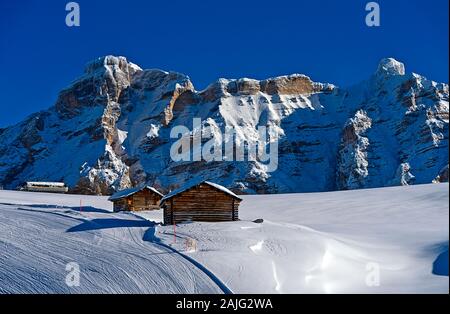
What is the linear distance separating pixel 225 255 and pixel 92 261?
15.1ft

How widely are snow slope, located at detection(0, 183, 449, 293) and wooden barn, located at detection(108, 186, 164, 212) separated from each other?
1168 centimetres

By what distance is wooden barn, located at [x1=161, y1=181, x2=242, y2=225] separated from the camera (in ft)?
96.4

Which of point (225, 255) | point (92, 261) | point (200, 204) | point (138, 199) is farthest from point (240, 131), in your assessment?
point (92, 261)

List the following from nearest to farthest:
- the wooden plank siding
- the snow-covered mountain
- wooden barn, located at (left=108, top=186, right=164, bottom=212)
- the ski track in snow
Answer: the ski track in snow → the wooden plank siding → wooden barn, located at (left=108, top=186, right=164, bottom=212) → the snow-covered mountain

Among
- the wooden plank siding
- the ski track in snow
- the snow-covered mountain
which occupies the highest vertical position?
the snow-covered mountain

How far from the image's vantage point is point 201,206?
97.5 ft

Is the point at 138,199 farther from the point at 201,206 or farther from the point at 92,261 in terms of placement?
the point at 92,261

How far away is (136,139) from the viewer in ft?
568

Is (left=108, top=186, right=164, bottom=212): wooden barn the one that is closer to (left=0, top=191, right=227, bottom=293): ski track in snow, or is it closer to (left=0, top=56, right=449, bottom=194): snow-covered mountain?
(left=0, top=191, right=227, bottom=293): ski track in snow

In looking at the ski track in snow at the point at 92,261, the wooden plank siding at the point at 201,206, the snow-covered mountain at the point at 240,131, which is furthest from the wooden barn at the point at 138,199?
the snow-covered mountain at the point at 240,131

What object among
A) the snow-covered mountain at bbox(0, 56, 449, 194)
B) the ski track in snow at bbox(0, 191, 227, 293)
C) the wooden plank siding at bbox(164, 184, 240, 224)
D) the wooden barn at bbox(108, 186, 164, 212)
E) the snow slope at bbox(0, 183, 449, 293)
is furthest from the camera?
the snow-covered mountain at bbox(0, 56, 449, 194)

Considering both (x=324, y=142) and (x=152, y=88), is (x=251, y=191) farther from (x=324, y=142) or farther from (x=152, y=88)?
(x=152, y=88)

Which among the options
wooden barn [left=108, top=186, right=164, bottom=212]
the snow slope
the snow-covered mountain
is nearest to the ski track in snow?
the snow slope

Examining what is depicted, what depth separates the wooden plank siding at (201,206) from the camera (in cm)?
2936
